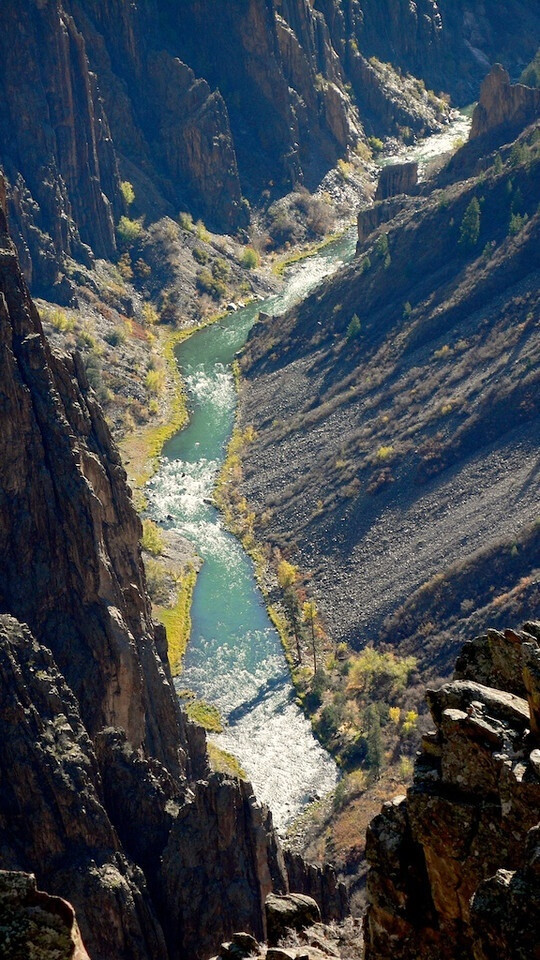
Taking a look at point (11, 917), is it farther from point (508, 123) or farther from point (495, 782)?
point (508, 123)

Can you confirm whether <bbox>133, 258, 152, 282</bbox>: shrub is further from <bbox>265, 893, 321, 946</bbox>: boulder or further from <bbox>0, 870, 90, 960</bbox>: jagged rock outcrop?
<bbox>0, 870, 90, 960</bbox>: jagged rock outcrop

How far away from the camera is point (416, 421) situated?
129 m

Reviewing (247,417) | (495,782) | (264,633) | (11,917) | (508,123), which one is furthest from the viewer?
(508,123)

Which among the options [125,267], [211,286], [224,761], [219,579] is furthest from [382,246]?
[224,761]

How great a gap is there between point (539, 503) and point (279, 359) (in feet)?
199

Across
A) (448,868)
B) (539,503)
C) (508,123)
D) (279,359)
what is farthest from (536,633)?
(508,123)

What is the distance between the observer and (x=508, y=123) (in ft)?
552

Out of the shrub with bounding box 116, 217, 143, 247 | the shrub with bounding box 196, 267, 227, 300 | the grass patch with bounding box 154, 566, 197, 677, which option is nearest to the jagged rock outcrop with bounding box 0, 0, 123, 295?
the shrub with bounding box 116, 217, 143, 247

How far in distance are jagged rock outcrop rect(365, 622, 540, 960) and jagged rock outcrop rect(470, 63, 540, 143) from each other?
148603 mm

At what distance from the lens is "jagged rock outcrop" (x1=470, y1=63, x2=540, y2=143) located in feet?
549

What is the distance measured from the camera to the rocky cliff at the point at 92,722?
51719mm

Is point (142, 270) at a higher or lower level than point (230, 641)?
higher

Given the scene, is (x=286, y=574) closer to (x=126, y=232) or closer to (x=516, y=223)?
(x=516, y=223)

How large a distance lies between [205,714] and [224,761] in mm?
6895
